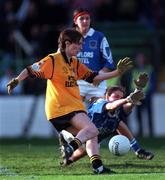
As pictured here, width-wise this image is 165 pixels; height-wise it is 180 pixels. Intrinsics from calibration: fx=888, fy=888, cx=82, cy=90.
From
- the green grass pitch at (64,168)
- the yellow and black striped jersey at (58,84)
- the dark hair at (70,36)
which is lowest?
the green grass pitch at (64,168)

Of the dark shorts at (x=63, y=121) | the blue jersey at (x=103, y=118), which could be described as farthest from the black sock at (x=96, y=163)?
the blue jersey at (x=103, y=118)

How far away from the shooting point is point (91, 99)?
1476 centimetres

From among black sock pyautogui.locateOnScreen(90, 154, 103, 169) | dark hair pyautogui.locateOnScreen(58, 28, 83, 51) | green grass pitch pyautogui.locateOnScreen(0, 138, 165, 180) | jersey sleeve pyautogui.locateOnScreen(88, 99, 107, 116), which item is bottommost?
green grass pitch pyautogui.locateOnScreen(0, 138, 165, 180)

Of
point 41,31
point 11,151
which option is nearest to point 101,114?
point 11,151

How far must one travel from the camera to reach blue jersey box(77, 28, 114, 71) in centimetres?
1463

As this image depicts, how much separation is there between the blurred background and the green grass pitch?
662 centimetres

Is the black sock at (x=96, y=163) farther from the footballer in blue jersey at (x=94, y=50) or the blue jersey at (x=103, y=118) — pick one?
the footballer in blue jersey at (x=94, y=50)

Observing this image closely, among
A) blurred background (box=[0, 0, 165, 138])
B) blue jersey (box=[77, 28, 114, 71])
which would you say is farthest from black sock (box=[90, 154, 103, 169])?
blurred background (box=[0, 0, 165, 138])

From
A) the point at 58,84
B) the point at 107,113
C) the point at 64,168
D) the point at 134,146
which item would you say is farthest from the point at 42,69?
the point at 134,146

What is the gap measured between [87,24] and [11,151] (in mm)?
3147

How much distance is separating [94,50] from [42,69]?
2.39 meters

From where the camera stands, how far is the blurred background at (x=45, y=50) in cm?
2297

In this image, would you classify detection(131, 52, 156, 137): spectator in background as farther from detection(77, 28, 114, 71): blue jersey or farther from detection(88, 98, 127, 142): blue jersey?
detection(88, 98, 127, 142): blue jersey

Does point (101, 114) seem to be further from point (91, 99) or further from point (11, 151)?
point (11, 151)
